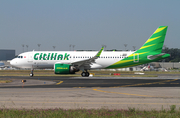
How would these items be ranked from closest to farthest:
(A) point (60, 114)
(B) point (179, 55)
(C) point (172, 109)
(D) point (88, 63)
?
(A) point (60, 114) → (C) point (172, 109) → (D) point (88, 63) → (B) point (179, 55)

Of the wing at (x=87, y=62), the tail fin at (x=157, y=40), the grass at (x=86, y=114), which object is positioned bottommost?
the grass at (x=86, y=114)

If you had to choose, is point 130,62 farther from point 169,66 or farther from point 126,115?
point 169,66

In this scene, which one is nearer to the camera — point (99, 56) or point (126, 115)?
point (126, 115)

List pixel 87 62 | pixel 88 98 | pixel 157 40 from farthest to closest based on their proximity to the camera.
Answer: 1. pixel 157 40
2. pixel 87 62
3. pixel 88 98

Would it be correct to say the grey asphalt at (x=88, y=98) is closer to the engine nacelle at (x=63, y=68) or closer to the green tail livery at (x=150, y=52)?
the engine nacelle at (x=63, y=68)

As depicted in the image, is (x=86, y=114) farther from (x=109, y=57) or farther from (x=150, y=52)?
(x=150, y=52)

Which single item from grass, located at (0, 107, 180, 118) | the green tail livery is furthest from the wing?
grass, located at (0, 107, 180, 118)

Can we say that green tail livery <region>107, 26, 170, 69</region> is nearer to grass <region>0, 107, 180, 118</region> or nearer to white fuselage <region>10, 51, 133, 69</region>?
white fuselage <region>10, 51, 133, 69</region>

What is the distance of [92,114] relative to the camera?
9.03 meters

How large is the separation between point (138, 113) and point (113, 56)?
29.3 meters

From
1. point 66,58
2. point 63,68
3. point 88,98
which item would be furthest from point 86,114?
point 66,58

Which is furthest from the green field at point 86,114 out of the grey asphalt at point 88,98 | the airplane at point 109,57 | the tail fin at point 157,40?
the tail fin at point 157,40

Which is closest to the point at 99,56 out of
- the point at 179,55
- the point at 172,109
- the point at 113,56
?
the point at 113,56

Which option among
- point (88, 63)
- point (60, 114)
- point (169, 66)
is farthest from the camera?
point (169, 66)
